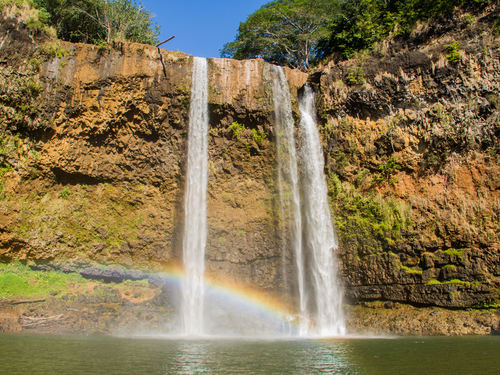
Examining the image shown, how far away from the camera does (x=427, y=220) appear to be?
1577cm

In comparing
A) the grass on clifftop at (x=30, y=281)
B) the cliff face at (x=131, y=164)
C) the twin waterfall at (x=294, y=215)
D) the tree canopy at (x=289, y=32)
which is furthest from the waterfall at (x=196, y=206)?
the tree canopy at (x=289, y=32)

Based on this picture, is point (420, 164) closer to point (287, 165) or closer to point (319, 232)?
point (319, 232)

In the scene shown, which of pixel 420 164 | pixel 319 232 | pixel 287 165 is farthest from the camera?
pixel 287 165

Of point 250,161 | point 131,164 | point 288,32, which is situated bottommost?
point 131,164

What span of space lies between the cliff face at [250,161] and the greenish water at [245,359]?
235 inches

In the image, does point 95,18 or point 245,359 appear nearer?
point 245,359

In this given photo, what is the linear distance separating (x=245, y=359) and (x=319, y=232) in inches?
397

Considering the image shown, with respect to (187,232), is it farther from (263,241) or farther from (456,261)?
(456,261)

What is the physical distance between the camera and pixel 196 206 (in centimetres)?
1741

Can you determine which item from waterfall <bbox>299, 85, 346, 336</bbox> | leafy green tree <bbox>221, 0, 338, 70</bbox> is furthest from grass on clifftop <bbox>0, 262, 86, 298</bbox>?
leafy green tree <bbox>221, 0, 338, 70</bbox>

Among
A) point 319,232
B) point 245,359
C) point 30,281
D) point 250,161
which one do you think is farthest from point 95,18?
point 245,359

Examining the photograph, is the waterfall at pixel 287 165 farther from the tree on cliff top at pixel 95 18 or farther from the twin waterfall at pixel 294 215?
the tree on cliff top at pixel 95 18

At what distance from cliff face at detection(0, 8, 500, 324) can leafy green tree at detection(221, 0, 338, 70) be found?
9.93 m

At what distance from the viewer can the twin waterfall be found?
15.9 m
